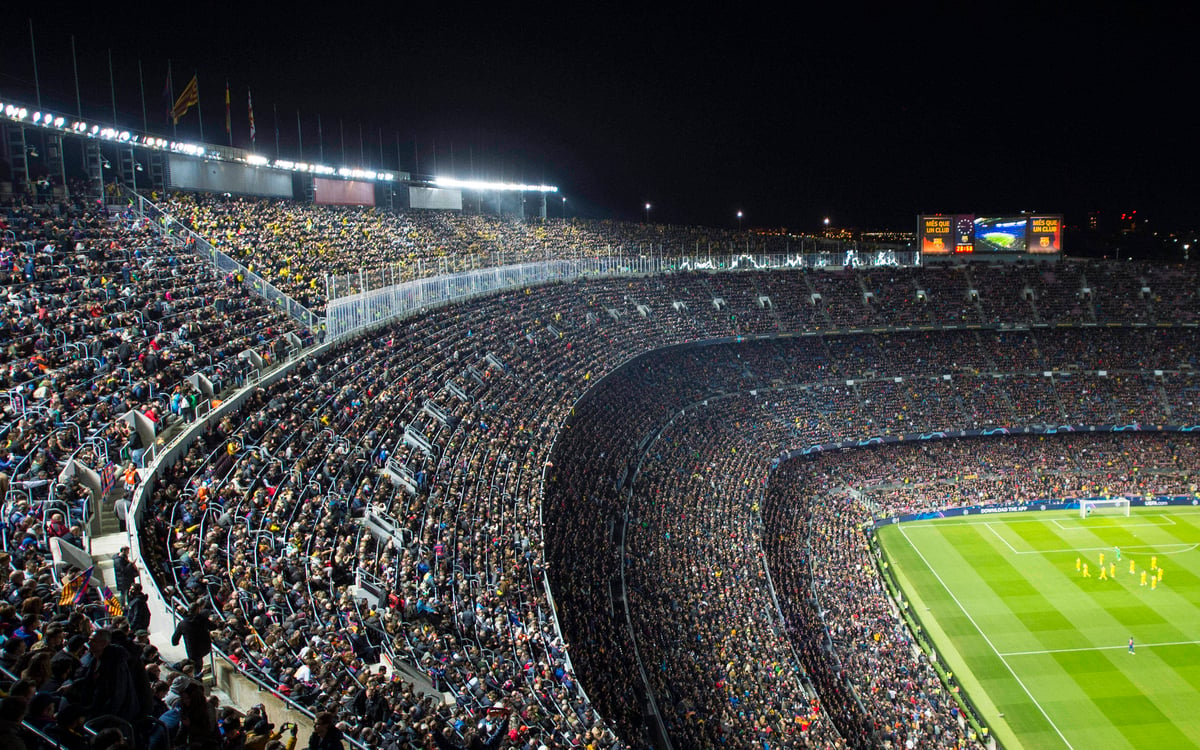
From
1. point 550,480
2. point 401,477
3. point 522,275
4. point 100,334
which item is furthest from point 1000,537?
point 100,334

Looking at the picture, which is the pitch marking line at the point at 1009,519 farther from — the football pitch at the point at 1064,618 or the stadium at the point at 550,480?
the stadium at the point at 550,480

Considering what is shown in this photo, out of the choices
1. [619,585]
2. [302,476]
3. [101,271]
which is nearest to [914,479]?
[619,585]

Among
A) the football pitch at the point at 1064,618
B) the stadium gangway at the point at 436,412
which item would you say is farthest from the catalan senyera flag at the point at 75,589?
the football pitch at the point at 1064,618

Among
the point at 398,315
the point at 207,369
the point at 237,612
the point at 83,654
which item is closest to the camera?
the point at 83,654

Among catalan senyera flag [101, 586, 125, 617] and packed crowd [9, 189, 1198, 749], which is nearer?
catalan senyera flag [101, 586, 125, 617]

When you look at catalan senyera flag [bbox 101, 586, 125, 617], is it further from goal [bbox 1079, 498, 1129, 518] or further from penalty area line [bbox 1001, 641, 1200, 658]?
goal [bbox 1079, 498, 1129, 518]

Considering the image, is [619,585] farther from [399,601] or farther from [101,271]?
[101,271]

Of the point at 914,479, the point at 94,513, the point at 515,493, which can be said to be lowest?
the point at 914,479

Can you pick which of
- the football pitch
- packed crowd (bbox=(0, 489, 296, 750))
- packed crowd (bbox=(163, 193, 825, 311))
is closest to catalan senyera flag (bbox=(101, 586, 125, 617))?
packed crowd (bbox=(0, 489, 296, 750))
